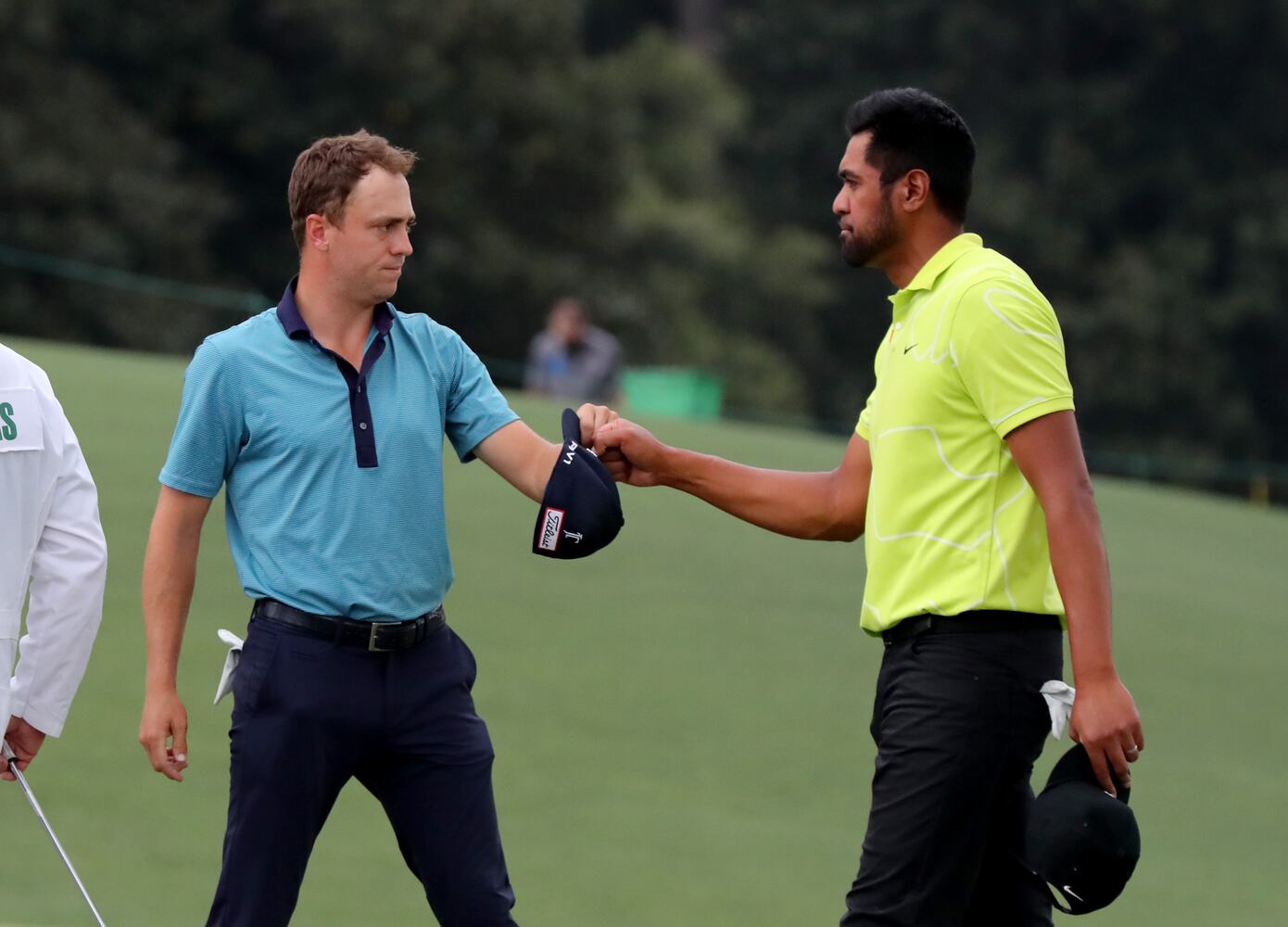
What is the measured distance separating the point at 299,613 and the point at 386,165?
90 cm

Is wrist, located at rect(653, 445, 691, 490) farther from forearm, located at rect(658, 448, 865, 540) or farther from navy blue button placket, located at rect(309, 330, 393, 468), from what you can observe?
navy blue button placket, located at rect(309, 330, 393, 468)

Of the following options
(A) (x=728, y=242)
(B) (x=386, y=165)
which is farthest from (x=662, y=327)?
(B) (x=386, y=165)

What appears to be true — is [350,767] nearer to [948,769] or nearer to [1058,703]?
[948,769]

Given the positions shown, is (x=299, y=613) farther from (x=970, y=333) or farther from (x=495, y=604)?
(x=495, y=604)

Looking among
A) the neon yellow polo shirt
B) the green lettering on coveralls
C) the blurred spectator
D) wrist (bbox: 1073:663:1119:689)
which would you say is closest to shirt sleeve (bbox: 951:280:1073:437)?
the neon yellow polo shirt

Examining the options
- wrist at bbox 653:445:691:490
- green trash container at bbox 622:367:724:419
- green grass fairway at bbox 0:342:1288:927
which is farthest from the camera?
green trash container at bbox 622:367:724:419

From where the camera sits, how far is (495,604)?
10.3m

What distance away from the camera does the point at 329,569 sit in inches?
160

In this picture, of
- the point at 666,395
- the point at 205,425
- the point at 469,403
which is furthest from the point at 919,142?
the point at 666,395

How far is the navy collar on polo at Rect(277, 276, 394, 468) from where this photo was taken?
4.08 metres

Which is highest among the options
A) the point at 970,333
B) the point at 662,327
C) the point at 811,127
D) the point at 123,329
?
the point at 811,127

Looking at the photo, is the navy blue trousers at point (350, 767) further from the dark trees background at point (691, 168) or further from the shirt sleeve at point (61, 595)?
the dark trees background at point (691, 168)

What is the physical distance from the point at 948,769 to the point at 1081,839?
269mm

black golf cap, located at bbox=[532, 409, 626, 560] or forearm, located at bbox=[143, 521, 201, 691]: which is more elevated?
black golf cap, located at bbox=[532, 409, 626, 560]
